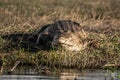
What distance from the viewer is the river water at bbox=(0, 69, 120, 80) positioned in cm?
1055

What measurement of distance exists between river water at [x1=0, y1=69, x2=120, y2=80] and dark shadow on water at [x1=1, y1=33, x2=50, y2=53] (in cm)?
106

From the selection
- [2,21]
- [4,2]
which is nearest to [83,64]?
[2,21]

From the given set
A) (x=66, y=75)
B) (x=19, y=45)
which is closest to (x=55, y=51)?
(x=19, y=45)

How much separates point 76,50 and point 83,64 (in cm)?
58

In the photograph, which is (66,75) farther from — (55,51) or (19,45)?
(19,45)

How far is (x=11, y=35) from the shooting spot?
13289mm

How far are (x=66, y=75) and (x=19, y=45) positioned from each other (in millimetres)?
1847

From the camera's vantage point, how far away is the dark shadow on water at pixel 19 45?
40.6ft

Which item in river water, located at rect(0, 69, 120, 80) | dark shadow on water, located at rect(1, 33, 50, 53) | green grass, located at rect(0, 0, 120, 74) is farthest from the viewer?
dark shadow on water, located at rect(1, 33, 50, 53)

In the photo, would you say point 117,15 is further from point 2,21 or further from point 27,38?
point 27,38

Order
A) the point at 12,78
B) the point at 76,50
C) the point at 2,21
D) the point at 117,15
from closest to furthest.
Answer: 1. the point at 12,78
2. the point at 76,50
3. the point at 2,21
4. the point at 117,15

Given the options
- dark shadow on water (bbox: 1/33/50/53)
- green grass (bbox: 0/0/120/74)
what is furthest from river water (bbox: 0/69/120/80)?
dark shadow on water (bbox: 1/33/50/53)

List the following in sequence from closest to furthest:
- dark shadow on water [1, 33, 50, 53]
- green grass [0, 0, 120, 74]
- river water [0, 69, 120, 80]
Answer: river water [0, 69, 120, 80] → green grass [0, 0, 120, 74] → dark shadow on water [1, 33, 50, 53]

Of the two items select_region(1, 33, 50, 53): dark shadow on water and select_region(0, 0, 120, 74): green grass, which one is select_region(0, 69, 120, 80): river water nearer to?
select_region(0, 0, 120, 74): green grass
